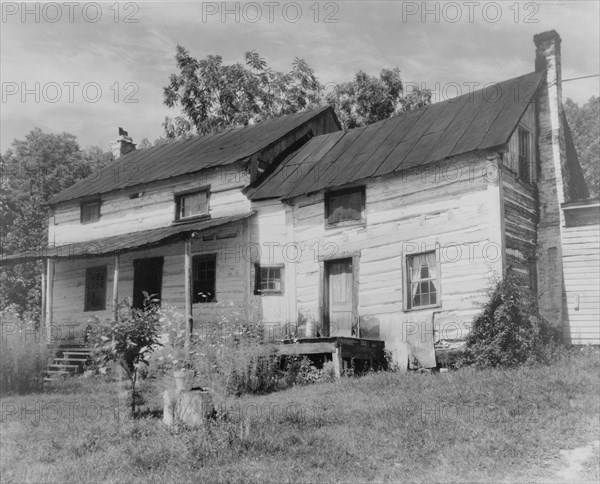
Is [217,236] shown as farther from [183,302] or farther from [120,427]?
[120,427]

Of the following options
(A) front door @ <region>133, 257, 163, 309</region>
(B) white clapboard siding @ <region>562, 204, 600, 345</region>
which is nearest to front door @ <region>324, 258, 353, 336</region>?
(B) white clapboard siding @ <region>562, 204, 600, 345</region>

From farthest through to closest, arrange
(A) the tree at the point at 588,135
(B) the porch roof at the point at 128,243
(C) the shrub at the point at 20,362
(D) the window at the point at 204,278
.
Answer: (A) the tree at the point at 588,135, (D) the window at the point at 204,278, (B) the porch roof at the point at 128,243, (C) the shrub at the point at 20,362

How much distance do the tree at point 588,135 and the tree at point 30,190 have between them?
25571 mm

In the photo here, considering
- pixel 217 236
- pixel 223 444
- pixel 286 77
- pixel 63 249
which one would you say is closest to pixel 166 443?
pixel 223 444

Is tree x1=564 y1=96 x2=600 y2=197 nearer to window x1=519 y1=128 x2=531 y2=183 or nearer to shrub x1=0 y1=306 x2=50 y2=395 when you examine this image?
window x1=519 y1=128 x2=531 y2=183

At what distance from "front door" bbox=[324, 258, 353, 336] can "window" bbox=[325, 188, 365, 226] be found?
1.03 m

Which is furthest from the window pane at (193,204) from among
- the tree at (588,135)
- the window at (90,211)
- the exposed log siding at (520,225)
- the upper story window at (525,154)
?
the tree at (588,135)

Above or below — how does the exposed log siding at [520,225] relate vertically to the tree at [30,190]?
below

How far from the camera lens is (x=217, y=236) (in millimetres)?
19641

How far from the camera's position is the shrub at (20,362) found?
14102mm

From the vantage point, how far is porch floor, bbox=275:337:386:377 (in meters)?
14.8

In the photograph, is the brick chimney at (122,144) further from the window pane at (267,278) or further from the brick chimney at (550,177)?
the brick chimney at (550,177)

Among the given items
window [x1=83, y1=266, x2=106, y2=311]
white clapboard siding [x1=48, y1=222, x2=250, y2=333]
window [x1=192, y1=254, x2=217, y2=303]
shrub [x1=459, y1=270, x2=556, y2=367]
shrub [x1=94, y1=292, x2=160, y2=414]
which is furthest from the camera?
window [x1=83, y1=266, x2=106, y2=311]

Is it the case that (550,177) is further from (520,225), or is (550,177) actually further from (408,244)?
(408,244)
